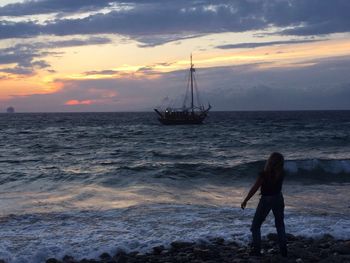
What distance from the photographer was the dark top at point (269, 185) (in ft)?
27.6

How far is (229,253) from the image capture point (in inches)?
363

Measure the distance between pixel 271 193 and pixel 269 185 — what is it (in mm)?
157

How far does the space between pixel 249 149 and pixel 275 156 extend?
29008 millimetres

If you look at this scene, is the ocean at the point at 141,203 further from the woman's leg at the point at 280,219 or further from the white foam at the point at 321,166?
the woman's leg at the point at 280,219

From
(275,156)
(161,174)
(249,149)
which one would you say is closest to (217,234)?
(275,156)

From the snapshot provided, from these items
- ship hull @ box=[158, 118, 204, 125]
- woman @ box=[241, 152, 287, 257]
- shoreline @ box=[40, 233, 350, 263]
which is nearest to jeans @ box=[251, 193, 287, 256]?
woman @ box=[241, 152, 287, 257]

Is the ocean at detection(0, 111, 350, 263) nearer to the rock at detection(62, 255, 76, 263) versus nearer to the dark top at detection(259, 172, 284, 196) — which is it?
the rock at detection(62, 255, 76, 263)

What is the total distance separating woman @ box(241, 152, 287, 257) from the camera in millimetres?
8359

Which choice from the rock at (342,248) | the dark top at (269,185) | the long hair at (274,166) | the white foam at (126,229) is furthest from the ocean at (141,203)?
the long hair at (274,166)

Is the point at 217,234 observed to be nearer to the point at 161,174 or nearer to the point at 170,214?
the point at 170,214

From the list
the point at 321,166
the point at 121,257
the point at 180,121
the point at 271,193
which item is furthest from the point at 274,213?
the point at 180,121

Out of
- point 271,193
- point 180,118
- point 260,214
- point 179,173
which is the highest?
point 271,193

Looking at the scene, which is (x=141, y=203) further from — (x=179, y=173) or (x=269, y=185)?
(x=179, y=173)

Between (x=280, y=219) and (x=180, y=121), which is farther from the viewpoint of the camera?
(x=180, y=121)
